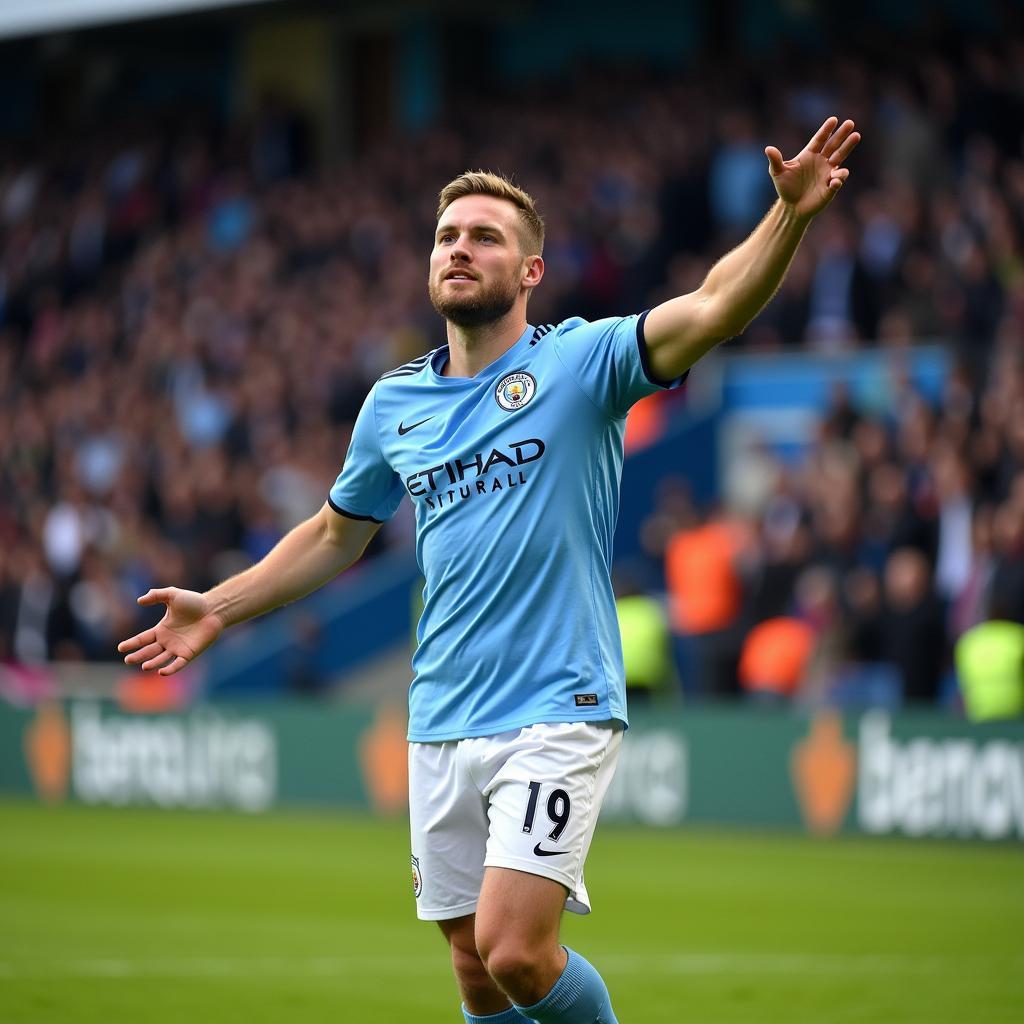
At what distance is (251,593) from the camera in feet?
19.8

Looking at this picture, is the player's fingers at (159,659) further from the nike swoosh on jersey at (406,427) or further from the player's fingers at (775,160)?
the player's fingers at (775,160)

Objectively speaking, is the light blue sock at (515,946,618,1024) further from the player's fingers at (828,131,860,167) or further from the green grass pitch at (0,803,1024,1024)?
the green grass pitch at (0,803,1024,1024)

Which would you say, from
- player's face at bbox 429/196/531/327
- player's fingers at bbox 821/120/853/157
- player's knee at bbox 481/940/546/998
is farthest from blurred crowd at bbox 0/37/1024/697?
player's knee at bbox 481/940/546/998

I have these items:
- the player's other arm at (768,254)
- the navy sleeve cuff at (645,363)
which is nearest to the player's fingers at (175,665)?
the navy sleeve cuff at (645,363)

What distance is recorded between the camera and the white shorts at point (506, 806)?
5.21 meters

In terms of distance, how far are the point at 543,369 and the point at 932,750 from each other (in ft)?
31.7

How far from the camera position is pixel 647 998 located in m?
8.52

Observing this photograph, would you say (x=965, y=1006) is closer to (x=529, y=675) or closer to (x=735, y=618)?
(x=529, y=675)

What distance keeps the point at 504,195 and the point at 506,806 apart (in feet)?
Result: 5.46

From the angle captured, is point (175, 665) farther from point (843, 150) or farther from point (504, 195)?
point (843, 150)

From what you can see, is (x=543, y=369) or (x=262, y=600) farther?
(x=262, y=600)

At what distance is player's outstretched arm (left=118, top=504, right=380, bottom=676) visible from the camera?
229 inches

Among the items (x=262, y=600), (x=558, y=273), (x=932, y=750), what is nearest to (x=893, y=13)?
(x=558, y=273)

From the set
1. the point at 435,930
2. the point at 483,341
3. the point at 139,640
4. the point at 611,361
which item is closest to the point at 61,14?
the point at 435,930
